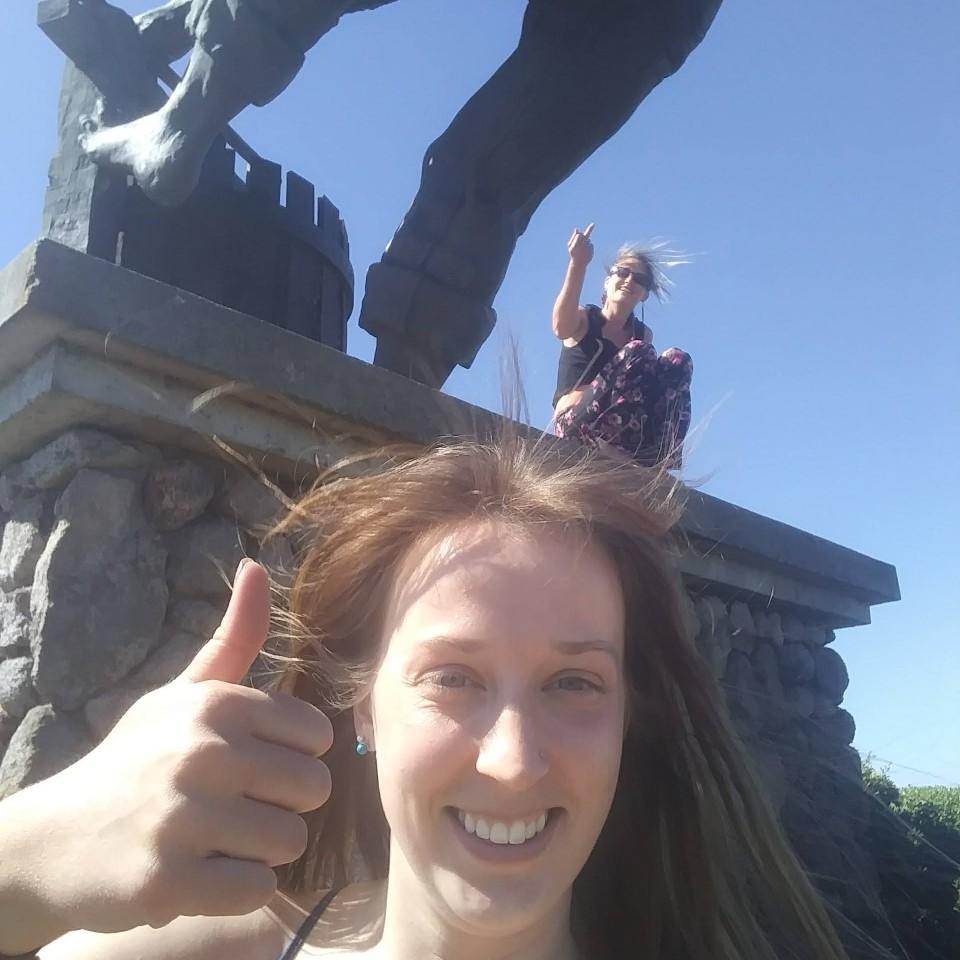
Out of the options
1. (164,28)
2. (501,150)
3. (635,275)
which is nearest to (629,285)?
(635,275)

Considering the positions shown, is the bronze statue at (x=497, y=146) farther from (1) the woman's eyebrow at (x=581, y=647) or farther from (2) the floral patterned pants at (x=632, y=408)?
(1) the woman's eyebrow at (x=581, y=647)

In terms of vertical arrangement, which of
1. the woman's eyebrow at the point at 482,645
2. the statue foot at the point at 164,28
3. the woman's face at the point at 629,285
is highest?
the statue foot at the point at 164,28

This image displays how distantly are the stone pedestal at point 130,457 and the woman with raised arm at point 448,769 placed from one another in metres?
0.35

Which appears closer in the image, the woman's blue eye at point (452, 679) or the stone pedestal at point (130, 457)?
the woman's blue eye at point (452, 679)

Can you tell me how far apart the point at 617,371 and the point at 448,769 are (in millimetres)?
1866

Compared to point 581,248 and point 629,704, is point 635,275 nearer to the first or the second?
point 581,248

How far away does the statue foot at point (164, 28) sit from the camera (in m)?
2.57

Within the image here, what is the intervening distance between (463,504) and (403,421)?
0.76 meters

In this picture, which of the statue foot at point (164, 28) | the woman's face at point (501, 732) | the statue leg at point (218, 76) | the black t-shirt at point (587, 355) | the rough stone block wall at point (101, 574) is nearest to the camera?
the woman's face at point (501, 732)

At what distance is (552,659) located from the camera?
3.76ft

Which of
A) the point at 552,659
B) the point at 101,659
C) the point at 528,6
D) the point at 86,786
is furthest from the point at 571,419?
the point at 86,786

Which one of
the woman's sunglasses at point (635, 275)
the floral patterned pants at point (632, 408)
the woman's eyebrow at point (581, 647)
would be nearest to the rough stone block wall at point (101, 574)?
the woman's eyebrow at point (581, 647)

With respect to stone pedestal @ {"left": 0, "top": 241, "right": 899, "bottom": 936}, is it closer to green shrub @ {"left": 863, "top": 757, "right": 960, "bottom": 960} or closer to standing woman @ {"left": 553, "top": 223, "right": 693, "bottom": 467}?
standing woman @ {"left": 553, "top": 223, "right": 693, "bottom": 467}

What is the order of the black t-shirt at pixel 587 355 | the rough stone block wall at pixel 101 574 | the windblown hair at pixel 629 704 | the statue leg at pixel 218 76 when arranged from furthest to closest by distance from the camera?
the black t-shirt at pixel 587 355 → the statue leg at pixel 218 76 → the rough stone block wall at pixel 101 574 → the windblown hair at pixel 629 704
